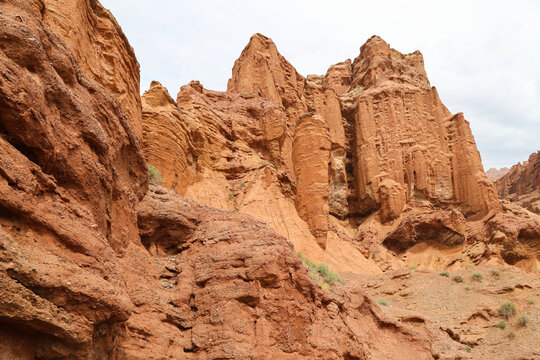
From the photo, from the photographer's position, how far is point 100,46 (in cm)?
1297

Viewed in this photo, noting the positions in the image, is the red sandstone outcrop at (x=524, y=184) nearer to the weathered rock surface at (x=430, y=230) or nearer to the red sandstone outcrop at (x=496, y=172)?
the weathered rock surface at (x=430, y=230)

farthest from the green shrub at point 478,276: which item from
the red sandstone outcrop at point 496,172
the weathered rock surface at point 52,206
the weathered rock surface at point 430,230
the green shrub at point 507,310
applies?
the red sandstone outcrop at point 496,172

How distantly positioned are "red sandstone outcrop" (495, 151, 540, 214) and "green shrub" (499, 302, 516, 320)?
4358 cm

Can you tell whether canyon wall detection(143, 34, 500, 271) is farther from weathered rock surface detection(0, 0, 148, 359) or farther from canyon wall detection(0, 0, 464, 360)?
weathered rock surface detection(0, 0, 148, 359)

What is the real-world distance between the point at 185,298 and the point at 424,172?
43.5 m

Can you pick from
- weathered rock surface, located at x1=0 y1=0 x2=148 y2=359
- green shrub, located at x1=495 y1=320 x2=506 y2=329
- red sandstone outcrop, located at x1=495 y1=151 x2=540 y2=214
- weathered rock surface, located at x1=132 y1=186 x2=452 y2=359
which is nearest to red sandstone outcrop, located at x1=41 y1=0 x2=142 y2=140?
weathered rock surface, located at x1=0 y1=0 x2=148 y2=359

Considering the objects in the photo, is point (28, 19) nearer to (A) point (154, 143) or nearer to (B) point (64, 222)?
(B) point (64, 222)

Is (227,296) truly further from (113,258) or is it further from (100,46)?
(100,46)

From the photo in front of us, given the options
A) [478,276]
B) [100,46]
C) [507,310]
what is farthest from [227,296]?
[478,276]

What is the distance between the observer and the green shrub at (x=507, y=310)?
19.3m

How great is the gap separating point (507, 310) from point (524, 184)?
63.2 meters

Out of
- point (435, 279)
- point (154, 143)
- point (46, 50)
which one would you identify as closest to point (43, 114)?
point (46, 50)

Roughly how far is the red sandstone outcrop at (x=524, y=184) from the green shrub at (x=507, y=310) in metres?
43.6

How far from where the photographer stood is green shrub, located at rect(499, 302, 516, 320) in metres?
19.3
